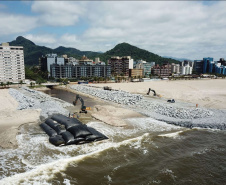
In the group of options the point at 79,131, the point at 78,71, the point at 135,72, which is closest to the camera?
the point at 79,131

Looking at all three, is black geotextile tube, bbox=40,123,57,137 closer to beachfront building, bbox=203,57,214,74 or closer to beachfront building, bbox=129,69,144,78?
beachfront building, bbox=129,69,144,78

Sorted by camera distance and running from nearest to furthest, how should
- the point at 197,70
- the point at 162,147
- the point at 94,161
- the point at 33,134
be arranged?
1. the point at 94,161
2. the point at 162,147
3. the point at 33,134
4. the point at 197,70

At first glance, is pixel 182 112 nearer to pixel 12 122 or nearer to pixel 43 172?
pixel 43 172

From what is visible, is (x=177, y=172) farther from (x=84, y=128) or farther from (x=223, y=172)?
(x=84, y=128)

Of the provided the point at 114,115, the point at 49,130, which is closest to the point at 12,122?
the point at 49,130

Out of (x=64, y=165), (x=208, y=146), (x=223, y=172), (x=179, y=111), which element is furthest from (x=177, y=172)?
(x=179, y=111)

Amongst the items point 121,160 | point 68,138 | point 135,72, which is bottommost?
point 121,160

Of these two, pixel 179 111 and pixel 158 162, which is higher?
pixel 179 111
